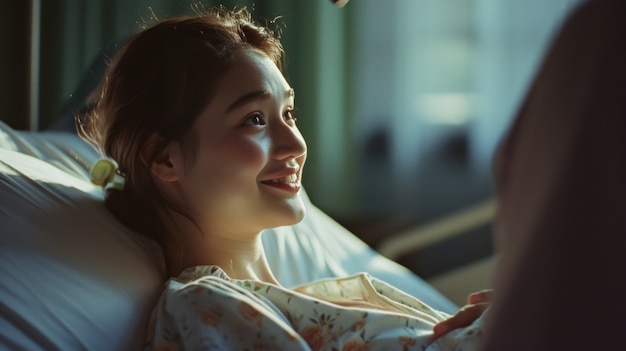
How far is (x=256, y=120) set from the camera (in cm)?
119

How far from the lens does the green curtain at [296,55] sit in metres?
2.34

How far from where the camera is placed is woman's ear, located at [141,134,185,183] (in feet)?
3.96

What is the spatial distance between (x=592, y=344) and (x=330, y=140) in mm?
1887

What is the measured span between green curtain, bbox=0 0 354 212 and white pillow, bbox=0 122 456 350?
0.95 metres

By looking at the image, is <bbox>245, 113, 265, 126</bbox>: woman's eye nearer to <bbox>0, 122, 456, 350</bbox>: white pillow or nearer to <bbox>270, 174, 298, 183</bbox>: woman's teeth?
<bbox>270, 174, 298, 183</bbox>: woman's teeth

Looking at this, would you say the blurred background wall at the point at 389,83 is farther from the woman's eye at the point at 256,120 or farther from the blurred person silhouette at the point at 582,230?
the blurred person silhouette at the point at 582,230

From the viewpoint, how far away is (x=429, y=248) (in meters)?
2.43

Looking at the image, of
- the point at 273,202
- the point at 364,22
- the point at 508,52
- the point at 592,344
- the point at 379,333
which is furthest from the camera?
the point at 364,22

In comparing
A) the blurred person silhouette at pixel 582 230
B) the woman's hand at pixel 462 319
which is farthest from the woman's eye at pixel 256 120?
the blurred person silhouette at pixel 582 230

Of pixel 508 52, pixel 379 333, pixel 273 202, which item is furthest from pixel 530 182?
pixel 508 52

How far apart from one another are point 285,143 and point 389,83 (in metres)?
1.25

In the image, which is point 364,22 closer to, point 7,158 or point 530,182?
point 7,158

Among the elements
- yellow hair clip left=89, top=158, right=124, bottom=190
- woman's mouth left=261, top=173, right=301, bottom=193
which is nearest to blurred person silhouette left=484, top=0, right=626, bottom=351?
woman's mouth left=261, top=173, right=301, bottom=193

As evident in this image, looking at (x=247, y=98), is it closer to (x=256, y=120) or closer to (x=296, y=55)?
(x=256, y=120)
